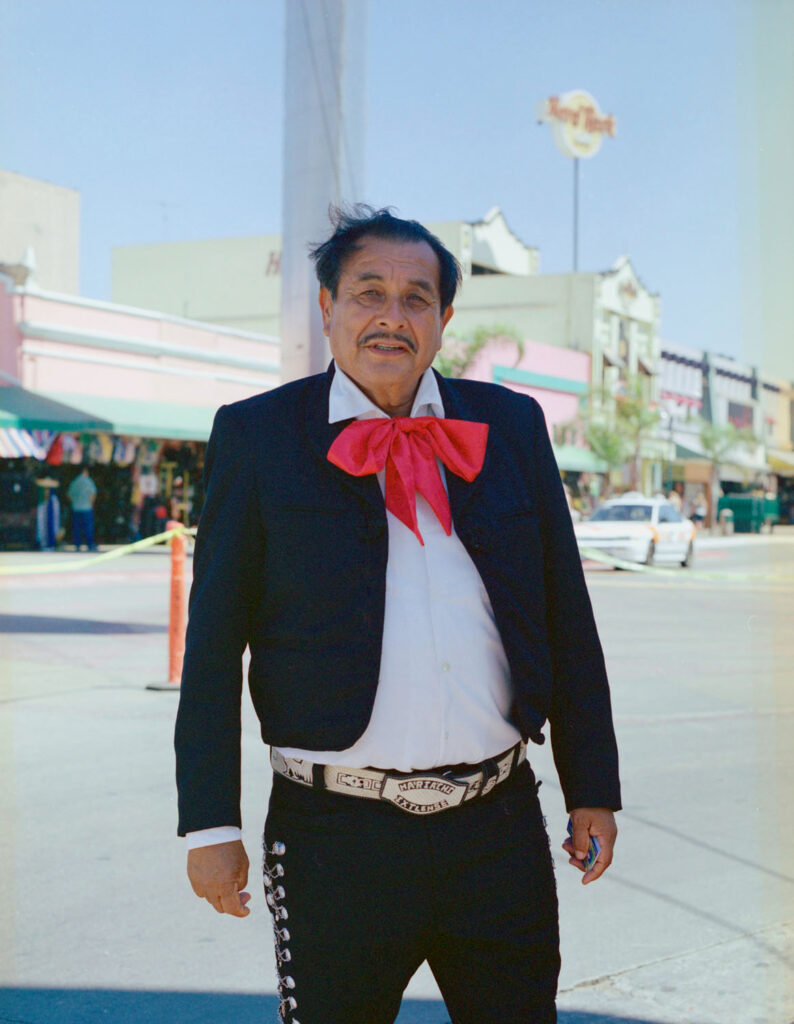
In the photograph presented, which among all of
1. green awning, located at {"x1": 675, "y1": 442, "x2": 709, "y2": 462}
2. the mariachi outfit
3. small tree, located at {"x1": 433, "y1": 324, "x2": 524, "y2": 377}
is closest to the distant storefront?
small tree, located at {"x1": 433, "y1": 324, "x2": 524, "y2": 377}

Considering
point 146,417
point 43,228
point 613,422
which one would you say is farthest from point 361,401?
point 613,422

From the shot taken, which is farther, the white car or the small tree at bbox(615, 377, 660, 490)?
the small tree at bbox(615, 377, 660, 490)

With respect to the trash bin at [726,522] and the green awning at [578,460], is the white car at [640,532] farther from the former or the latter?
the trash bin at [726,522]

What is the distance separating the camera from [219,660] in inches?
84.2

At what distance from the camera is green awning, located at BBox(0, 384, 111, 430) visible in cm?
2280

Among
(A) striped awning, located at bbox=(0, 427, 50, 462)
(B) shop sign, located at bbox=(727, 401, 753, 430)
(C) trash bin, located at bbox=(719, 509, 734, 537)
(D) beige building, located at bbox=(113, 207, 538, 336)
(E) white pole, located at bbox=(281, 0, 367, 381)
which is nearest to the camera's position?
(E) white pole, located at bbox=(281, 0, 367, 381)

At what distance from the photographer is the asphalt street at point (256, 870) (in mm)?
3672

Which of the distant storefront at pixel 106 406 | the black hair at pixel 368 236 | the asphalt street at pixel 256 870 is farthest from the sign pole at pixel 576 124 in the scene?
the black hair at pixel 368 236

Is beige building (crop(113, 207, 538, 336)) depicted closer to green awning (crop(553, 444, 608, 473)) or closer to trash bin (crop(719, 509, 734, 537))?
green awning (crop(553, 444, 608, 473))

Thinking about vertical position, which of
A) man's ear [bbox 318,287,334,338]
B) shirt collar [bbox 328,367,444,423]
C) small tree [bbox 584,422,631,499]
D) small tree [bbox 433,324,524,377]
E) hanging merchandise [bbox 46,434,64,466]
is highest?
small tree [bbox 433,324,524,377]

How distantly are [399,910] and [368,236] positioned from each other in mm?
1248

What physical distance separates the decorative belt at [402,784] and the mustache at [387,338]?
791 millimetres

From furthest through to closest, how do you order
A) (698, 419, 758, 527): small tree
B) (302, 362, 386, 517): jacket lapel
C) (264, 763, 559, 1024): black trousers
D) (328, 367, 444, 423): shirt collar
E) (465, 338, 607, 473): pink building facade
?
1. (698, 419, 758, 527): small tree
2. (465, 338, 607, 473): pink building facade
3. (328, 367, 444, 423): shirt collar
4. (302, 362, 386, 517): jacket lapel
5. (264, 763, 559, 1024): black trousers

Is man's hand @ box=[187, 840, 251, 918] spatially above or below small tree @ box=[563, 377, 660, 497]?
below
